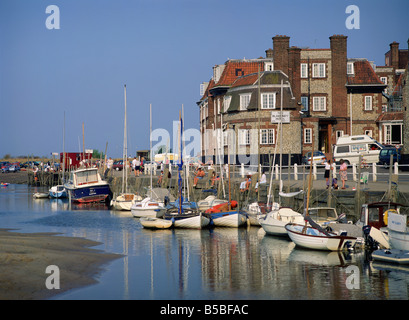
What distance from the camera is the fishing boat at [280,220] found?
100 ft

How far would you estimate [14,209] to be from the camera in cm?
5216

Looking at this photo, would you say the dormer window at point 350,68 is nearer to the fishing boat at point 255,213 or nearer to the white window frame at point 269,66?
the white window frame at point 269,66

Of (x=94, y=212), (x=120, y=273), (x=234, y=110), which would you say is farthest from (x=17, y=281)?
(x=234, y=110)

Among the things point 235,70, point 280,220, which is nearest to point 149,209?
point 280,220

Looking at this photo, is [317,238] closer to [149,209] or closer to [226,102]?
[149,209]

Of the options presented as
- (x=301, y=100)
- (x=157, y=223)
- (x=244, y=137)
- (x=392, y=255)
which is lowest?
(x=392, y=255)

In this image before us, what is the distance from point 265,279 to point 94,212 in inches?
1181

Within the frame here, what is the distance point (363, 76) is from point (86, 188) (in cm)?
3512

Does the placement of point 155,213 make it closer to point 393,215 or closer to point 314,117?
point 393,215

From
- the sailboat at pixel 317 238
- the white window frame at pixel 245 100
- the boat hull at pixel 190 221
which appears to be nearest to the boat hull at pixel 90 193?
the white window frame at pixel 245 100

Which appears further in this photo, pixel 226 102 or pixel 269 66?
pixel 269 66

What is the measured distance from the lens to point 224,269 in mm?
22781

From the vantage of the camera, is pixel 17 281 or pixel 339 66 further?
pixel 339 66

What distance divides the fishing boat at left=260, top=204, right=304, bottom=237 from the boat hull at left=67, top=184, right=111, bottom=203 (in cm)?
2854
